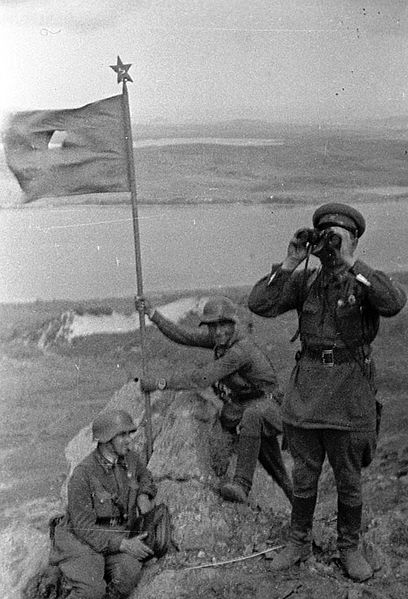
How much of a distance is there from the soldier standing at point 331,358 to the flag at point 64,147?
131 centimetres

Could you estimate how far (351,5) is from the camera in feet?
19.3

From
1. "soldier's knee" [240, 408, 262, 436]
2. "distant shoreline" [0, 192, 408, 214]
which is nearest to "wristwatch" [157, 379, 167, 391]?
"soldier's knee" [240, 408, 262, 436]

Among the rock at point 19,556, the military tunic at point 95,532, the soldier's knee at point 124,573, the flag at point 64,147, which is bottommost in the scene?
the rock at point 19,556

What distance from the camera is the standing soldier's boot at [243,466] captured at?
18.5 feet

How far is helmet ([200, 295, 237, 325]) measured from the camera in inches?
221

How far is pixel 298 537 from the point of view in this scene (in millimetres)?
5324

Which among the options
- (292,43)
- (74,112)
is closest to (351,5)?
(292,43)

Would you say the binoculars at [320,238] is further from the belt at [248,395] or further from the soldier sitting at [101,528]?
the soldier sitting at [101,528]

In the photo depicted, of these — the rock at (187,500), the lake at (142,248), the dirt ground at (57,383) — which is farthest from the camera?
the dirt ground at (57,383)

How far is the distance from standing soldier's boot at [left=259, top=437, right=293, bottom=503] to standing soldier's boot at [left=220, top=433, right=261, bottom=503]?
121mm

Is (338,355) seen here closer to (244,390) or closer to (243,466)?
(244,390)

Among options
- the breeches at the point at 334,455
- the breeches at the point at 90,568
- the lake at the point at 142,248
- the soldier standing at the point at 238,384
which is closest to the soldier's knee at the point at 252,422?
the soldier standing at the point at 238,384

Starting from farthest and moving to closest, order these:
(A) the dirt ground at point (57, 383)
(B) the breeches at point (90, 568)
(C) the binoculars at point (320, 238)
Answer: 1. (A) the dirt ground at point (57, 383)
2. (B) the breeches at point (90, 568)
3. (C) the binoculars at point (320, 238)

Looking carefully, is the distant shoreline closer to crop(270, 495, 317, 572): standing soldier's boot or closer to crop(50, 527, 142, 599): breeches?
crop(270, 495, 317, 572): standing soldier's boot
